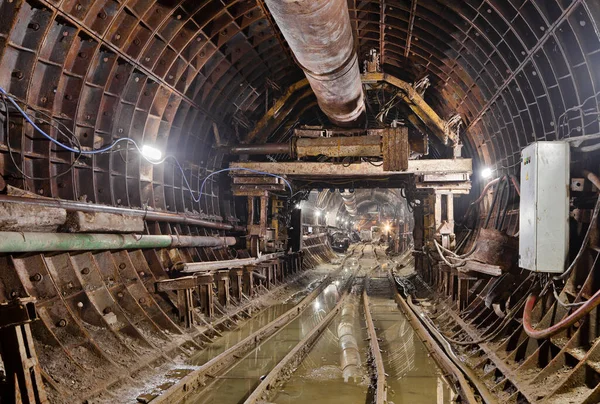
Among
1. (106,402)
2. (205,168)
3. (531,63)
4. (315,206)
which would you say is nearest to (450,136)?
(531,63)

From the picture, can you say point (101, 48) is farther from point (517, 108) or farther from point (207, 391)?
point (517, 108)

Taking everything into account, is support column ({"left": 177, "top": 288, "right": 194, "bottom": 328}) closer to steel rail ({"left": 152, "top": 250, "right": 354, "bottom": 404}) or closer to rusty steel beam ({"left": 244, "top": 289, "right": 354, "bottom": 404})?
steel rail ({"left": 152, "top": 250, "right": 354, "bottom": 404})

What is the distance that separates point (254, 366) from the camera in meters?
5.82

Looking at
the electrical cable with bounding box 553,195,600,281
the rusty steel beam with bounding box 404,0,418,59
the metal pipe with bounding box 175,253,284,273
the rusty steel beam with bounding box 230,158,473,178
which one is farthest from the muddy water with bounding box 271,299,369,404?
the rusty steel beam with bounding box 404,0,418,59

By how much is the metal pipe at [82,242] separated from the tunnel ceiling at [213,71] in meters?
0.75

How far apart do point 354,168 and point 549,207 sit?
205 inches

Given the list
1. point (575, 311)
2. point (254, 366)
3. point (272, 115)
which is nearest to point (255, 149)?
point (272, 115)

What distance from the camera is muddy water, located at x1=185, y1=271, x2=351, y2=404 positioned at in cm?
480

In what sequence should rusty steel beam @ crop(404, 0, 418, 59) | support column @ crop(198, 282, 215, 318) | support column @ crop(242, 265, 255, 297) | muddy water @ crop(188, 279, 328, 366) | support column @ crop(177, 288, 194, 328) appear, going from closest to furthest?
muddy water @ crop(188, 279, 328, 366), support column @ crop(177, 288, 194, 328), support column @ crop(198, 282, 215, 318), rusty steel beam @ crop(404, 0, 418, 59), support column @ crop(242, 265, 255, 297)

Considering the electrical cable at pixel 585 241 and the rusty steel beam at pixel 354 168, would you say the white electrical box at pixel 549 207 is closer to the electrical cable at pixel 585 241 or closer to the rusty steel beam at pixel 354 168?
the electrical cable at pixel 585 241

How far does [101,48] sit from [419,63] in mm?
6901

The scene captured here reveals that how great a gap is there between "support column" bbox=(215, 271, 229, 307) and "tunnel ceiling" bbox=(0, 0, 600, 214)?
1.70 meters

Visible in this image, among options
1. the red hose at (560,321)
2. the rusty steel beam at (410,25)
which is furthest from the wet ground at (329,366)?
the rusty steel beam at (410,25)

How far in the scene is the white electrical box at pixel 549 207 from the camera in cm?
460
